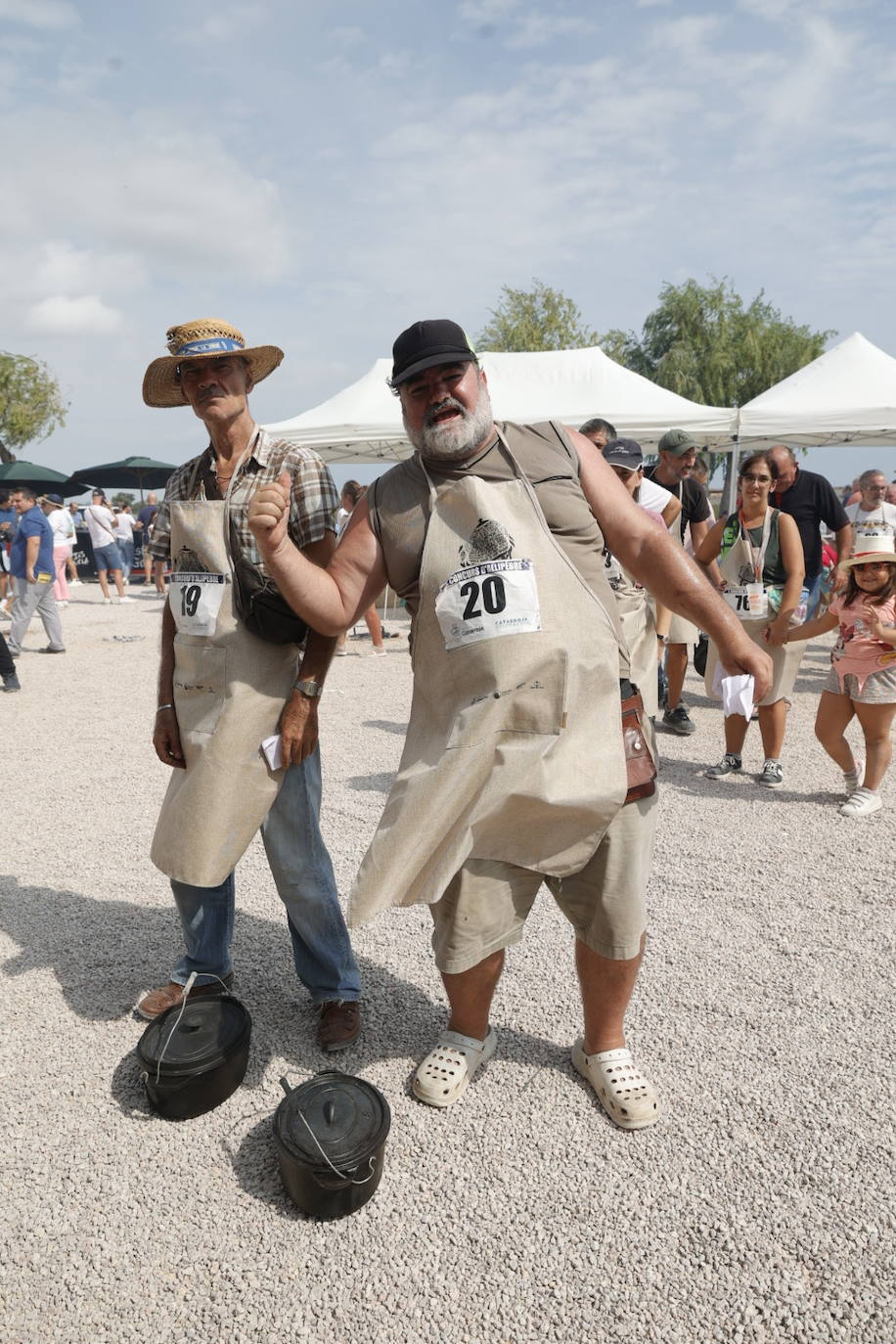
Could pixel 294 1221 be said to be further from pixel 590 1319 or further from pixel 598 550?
pixel 598 550

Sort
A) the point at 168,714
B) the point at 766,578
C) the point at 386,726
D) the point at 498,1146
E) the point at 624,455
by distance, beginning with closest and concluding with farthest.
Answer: the point at 498,1146
the point at 168,714
the point at 624,455
the point at 766,578
the point at 386,726

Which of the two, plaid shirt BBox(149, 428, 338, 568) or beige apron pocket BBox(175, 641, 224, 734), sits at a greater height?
plaid shirt BBox(149, 428, 338, 568)

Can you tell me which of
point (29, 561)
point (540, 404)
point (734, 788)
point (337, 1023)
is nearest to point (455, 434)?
point (337, 1023)

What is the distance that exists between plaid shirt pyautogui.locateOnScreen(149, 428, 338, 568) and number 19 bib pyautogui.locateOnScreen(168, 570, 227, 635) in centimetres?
14

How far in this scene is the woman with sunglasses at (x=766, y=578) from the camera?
4.96 m

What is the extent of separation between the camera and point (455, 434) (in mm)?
2004

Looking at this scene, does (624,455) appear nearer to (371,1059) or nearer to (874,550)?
(874,550)

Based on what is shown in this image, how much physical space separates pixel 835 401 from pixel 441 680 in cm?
1156

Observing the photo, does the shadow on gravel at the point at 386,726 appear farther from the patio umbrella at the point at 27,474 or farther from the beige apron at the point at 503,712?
the patio umbrella at the point at 27,474

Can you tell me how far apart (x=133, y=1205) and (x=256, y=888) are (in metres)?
1.76

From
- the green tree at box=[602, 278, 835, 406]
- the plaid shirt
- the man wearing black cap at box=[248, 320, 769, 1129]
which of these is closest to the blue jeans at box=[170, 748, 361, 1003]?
the man wearing black cap at box=[248, 320, 769, 1129]

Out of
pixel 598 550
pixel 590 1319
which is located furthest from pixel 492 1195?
pixel 598 550

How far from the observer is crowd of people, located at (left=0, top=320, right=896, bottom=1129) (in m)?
1.94

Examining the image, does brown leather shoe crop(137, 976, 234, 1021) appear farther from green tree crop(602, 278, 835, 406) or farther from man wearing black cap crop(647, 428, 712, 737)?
green tree crop(602, 278, 835, 406)
